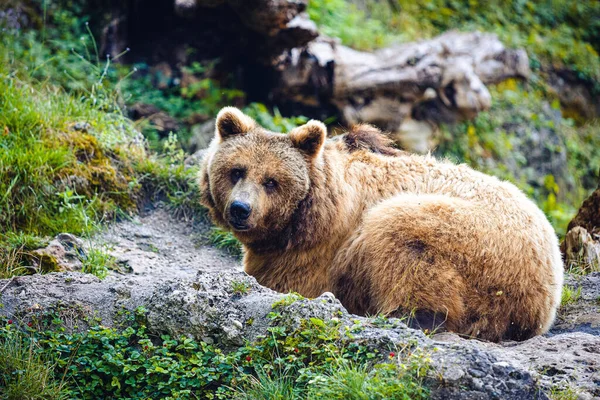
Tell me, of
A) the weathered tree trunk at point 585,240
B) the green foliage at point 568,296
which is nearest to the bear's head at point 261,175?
the green foliage at point 568,296

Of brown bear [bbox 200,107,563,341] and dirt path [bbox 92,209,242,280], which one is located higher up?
brown bear [bbox 200,107,563,341]

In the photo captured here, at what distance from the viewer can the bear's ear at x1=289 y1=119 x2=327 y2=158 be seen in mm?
5797

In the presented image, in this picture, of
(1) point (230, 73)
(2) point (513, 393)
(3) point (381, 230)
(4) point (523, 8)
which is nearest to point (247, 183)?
(3) point (381, 230)

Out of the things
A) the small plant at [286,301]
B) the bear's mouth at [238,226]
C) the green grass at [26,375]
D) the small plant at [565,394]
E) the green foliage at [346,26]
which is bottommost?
the green grass at [26,375]

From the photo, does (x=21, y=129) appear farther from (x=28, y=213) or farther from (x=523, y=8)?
(x=523, y=8)

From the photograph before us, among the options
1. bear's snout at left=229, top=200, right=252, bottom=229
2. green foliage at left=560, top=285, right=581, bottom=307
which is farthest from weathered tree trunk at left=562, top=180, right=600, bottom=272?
bear's snout at left=229, top=200, right=252, bottom=229

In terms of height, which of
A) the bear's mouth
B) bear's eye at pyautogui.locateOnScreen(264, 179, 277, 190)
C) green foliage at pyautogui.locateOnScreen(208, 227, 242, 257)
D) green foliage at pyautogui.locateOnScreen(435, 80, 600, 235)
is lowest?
green foliage at pyautogui.locateOnScreen(435, 80, 600, 235)

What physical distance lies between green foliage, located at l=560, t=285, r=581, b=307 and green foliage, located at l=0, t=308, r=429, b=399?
2.66 meters

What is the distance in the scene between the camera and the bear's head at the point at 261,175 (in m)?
5.68

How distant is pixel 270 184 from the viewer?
5816 mm

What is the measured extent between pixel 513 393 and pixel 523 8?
13951 mm

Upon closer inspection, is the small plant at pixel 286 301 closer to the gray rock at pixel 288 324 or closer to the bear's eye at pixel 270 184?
the gray rock at pixel 288 324

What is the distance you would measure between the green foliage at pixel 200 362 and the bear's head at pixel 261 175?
4.85ft

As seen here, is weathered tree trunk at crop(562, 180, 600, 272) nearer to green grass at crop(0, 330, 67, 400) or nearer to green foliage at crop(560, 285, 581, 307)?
green foliage at crop(560, 285, 581, 307)
